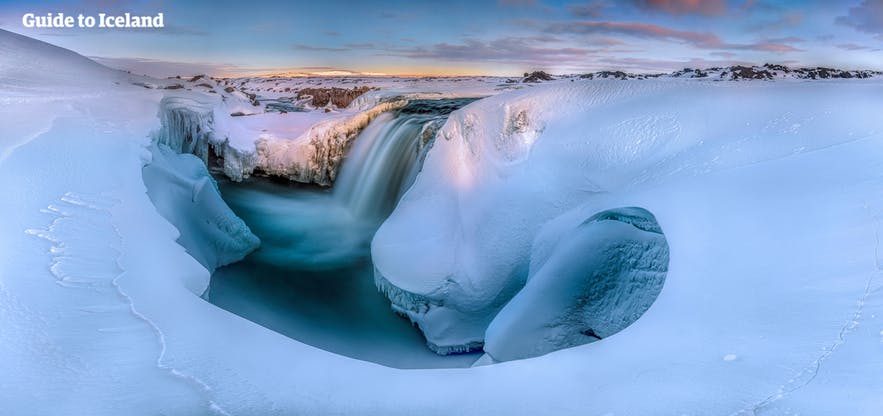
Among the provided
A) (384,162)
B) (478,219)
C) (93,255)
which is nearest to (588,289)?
(478,219)

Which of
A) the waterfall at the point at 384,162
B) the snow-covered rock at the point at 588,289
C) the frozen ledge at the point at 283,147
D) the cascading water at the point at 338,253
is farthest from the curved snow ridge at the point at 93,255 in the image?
the frozen ledge at the point at 283,147

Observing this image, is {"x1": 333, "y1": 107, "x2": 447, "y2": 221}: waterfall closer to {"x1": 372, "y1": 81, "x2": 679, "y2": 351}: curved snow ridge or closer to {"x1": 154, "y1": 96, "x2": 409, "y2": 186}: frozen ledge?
{"x1": 154, "y1": 96, "x2": 409, "y2": 186}: frozen ledge

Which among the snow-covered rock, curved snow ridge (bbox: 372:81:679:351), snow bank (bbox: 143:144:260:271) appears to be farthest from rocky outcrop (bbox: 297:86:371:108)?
the snow-covered rock

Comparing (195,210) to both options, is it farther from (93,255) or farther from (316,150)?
(316,150)

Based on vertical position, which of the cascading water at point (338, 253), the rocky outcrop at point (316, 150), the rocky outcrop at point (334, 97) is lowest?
the cascading water at point (338, 253)

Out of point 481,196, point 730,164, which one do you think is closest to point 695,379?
point 730,164

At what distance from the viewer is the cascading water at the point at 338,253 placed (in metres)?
6.50

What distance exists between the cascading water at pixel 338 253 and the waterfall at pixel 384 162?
0.03 metres

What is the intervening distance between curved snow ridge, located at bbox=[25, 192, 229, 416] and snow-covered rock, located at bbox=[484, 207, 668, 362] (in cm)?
276

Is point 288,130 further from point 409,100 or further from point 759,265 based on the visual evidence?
point 759,265

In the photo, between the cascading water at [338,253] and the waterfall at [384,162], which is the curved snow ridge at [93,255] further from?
the waterfall at [384,162]

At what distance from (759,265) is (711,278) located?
0.75ft

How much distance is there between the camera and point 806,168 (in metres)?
3.37

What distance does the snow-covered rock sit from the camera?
441 cm
